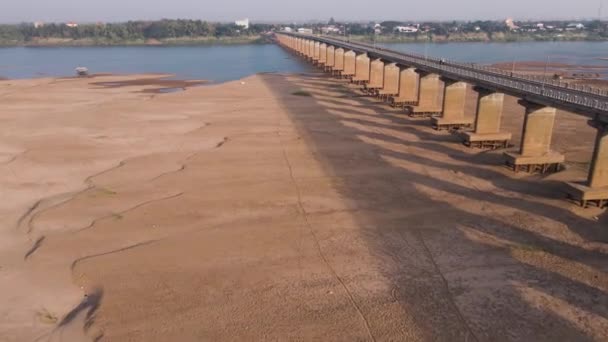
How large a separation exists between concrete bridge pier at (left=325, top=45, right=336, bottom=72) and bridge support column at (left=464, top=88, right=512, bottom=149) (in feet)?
151

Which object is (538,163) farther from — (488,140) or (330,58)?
(330,58)

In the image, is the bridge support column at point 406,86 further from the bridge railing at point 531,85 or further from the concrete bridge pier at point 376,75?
the concrete bridge pier at point 376,75

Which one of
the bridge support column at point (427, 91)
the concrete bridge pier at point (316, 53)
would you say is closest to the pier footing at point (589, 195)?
the bridge support column at point (427, 91)

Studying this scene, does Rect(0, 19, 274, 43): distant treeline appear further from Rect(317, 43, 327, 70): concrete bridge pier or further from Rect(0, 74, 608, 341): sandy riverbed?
Rect(0, 74, 608, 341): sandy riverbed

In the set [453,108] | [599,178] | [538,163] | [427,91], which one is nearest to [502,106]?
[453,108]

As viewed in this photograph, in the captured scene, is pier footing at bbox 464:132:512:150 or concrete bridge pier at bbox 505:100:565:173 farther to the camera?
pier footing at bbox 464:132:512:150

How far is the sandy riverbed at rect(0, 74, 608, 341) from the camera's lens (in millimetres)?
11734

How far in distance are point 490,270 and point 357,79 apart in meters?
45.2

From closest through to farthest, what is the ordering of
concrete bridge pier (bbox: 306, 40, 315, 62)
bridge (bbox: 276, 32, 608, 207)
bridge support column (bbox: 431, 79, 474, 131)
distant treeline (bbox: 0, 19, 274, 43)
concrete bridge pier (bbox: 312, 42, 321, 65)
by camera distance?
1. bridge (bbox: 276, 32, 608, 207)
2. bridge support column (bbox: 431, 79, 474, 131)
3. concrete bridge pier (bbox: 312, 42, 321, 65)
4. concrete bridge pier (bbox: 306, 40, 315, 62)
5. distant treeline (bbox: 0, 19, 274, 43)

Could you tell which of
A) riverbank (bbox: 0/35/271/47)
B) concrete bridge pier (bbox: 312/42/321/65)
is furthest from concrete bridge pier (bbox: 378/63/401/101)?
riverbank (bbox: 0/35/271/47)

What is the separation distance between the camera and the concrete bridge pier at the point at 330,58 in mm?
72463

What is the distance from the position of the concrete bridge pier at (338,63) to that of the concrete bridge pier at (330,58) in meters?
1.53

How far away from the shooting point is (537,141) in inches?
907

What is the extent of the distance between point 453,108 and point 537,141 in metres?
10.0
